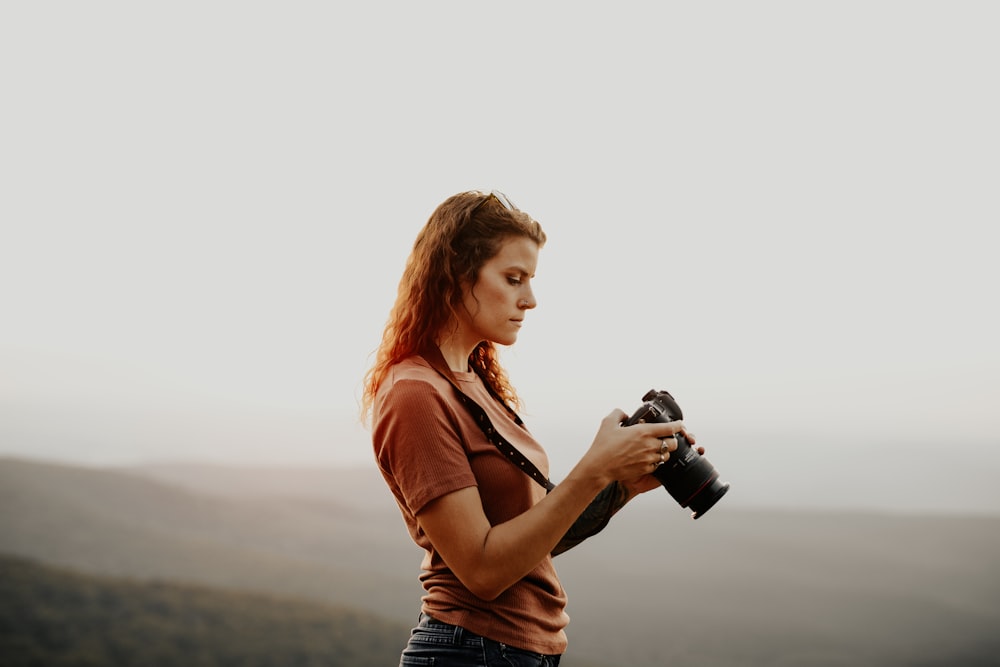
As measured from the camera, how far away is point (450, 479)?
1064 millimetres

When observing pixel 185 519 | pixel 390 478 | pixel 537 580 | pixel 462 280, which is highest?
pixel 185 519

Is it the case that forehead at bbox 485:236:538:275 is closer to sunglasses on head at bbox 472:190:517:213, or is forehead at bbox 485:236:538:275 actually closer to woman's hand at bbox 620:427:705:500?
sunglasses on head at bbox 472:190:517:213

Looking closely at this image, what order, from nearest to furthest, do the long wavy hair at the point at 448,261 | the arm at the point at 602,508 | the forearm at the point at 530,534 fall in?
the forearm at the point at 530,534 < the long wavy hair at the point at 448,261 < the arm at the point at 602,508

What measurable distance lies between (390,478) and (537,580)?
0.24 metres

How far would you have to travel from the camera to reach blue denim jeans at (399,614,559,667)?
1.12 m

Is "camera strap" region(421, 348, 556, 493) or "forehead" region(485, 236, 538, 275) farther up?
"forehead" region(485, 236, 538, 275)

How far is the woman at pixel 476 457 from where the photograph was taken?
1062 mm

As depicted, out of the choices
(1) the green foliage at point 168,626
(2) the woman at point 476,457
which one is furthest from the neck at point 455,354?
(1) the green foliage at point 168,626

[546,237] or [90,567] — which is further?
[90,567]

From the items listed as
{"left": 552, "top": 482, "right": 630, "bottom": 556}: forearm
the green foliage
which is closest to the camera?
{"left": 552, "top": 482, "right": 630, "bottom": 556}: forearm

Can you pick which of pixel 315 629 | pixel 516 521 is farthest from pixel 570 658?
pixel 516 521

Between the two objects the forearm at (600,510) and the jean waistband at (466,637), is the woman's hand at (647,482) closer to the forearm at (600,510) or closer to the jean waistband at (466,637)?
the forearm at (600,510)

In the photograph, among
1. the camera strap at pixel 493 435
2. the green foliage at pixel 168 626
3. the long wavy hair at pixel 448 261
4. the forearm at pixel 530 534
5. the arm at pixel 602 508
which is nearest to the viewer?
the forearm at pixel 530 534

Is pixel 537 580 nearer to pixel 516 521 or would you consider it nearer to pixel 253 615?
pixel 516 521
